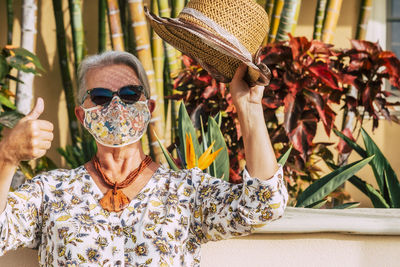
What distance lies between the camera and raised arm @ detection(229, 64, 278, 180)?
1651 millimetres

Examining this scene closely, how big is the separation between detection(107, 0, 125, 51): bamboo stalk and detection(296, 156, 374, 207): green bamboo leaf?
71.6 inches

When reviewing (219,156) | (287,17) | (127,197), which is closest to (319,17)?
(287,17)

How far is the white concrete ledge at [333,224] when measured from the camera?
83.6 inches

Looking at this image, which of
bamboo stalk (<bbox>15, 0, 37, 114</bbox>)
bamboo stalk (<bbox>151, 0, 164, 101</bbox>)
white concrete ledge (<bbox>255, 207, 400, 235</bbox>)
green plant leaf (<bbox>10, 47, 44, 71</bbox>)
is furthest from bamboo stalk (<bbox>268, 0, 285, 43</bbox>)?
white concrete ledge (<bbox>255, 207, 400, 235</bbox>)

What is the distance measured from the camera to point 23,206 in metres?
1.80

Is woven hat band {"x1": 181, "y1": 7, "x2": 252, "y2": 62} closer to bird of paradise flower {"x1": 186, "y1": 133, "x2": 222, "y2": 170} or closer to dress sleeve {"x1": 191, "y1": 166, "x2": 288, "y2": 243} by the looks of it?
dress sleeve {"x1": 191, "y1": 166, "x2": 288, "y2": 243}

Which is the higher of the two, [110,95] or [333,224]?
[110,95]

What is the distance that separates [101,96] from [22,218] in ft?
1.55

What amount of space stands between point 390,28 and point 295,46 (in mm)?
2494

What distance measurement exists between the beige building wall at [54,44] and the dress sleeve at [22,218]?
9.30ft

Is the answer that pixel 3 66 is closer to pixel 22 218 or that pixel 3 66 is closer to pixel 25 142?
pixel 22 218

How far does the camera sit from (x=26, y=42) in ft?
13.0

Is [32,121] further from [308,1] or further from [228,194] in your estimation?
[308,1]

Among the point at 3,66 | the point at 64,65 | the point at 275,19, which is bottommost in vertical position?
the point at 64,65
